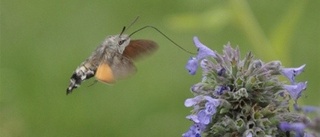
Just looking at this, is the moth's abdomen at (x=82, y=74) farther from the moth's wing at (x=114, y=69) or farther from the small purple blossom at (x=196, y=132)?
the small purple blossom at (x=196, y=132)

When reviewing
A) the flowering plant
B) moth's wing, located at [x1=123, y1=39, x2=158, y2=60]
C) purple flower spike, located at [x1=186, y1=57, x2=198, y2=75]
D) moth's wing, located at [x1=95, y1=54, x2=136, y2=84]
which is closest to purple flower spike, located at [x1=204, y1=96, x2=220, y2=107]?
the flowering plant

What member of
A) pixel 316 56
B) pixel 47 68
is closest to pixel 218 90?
pixel 316 56

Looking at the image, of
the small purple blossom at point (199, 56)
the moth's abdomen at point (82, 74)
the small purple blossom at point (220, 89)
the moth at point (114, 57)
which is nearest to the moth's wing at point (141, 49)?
the moth at point (114, 57)

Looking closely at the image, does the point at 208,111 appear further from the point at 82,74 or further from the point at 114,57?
the point at 82,74

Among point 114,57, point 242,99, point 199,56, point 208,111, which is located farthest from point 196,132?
point 114,57

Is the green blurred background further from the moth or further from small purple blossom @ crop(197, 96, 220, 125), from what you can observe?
small purple blossom @ crop(197, 96, 220, 125)

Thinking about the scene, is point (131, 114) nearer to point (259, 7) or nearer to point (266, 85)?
point (259, 7)
